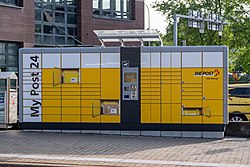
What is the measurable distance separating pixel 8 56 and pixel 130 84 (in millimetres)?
16865

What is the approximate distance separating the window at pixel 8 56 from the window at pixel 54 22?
2.02 meters

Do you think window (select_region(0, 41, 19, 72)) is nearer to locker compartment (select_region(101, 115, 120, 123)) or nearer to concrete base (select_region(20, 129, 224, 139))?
concrete base (select_region(20, 129, 224, 139))

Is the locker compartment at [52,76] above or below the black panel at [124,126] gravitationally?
above

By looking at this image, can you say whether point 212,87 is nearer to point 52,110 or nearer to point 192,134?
point 192,134

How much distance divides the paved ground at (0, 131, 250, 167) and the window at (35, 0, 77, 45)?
18.0 m

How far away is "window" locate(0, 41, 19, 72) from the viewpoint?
104 ft

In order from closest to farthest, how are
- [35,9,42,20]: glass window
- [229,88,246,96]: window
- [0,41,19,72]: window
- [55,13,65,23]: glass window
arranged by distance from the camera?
1. [229,88,246,96]: window
2. [0,41,19,72]: window
3. [35,9,42,20]: glass window
4. [55,13,65,23]: glass window

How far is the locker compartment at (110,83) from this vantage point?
16.7 metres

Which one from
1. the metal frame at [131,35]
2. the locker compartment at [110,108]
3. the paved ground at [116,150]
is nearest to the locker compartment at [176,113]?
the paved ground at [116,150]

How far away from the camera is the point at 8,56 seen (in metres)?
31.9

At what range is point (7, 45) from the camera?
32125mm

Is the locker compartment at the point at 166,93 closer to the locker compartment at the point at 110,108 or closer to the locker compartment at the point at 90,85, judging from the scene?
the locker compartment at the point at 110,108

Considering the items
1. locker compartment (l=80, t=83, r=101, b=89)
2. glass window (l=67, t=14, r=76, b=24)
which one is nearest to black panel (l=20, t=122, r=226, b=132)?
locker compartment (l=80, t=83, r=101, b=89)

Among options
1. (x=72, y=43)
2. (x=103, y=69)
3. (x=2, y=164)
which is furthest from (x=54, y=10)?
(x=2, y=164)
